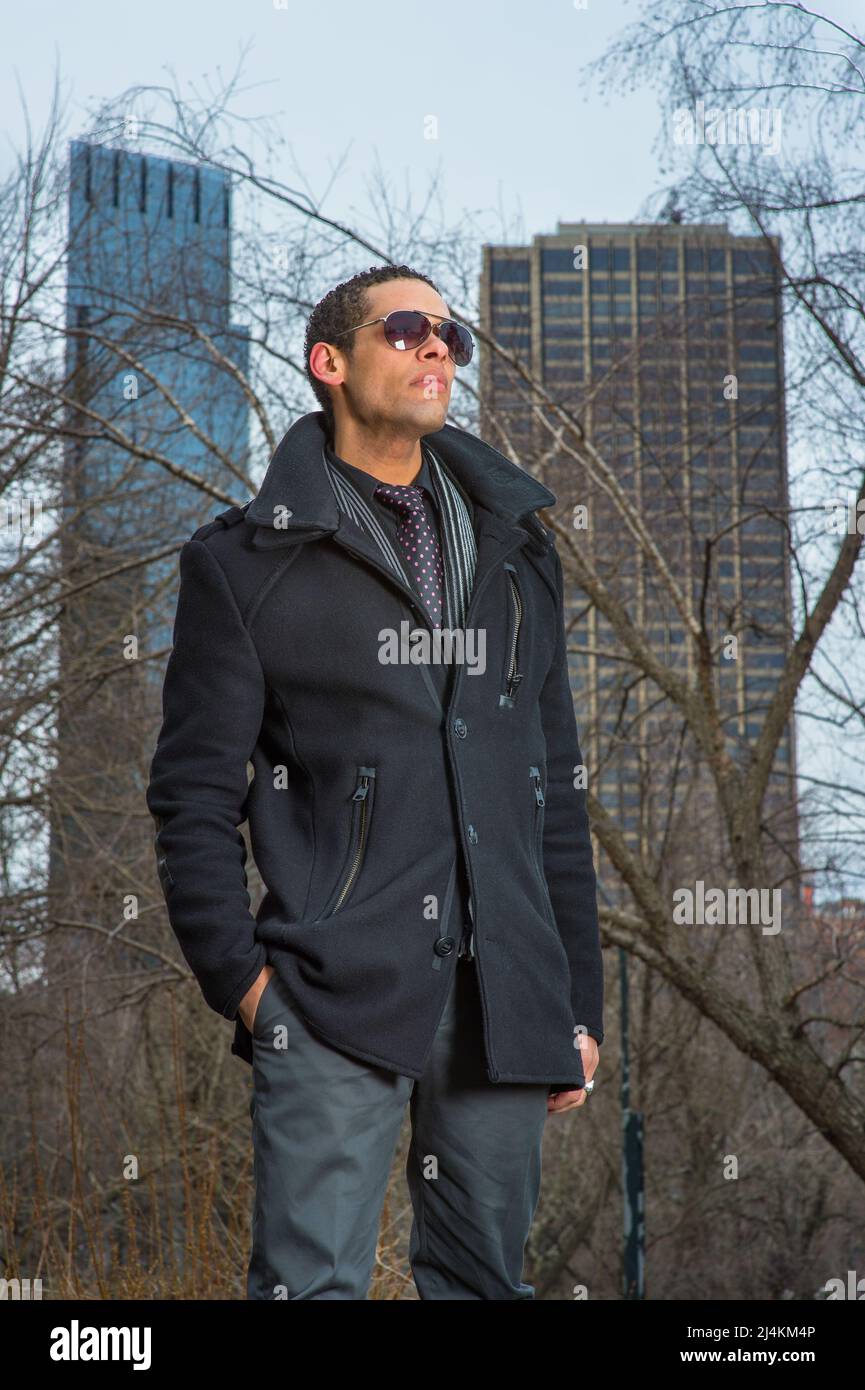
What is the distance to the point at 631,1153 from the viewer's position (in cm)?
1348

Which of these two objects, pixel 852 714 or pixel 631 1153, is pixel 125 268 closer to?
pixel 852 714

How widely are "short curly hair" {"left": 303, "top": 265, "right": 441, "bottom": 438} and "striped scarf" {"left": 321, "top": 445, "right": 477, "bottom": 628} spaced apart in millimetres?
118

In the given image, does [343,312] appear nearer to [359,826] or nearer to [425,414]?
[425,414]

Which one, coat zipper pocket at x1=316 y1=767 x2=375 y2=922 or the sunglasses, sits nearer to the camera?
coat zipper pocket at x1=316 y1=767 x2=375 y2=922

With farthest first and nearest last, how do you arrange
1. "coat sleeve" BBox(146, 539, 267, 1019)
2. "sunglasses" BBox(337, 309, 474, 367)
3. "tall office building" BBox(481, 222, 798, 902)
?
1. "tall office building" BBox(481, 222, 798, 902)
2. "sunglasses" BBox(337, 309, 474, 367)
3. "coat sleeve" BBox(146, 539, 267, 1019)

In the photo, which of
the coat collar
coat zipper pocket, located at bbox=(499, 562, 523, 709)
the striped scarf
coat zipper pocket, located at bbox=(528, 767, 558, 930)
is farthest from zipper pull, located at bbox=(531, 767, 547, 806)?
the coat collar

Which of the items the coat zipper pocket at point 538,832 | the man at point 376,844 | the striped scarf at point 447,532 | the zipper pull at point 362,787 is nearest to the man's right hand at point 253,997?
the man at point 376,844

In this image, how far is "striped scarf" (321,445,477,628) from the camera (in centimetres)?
221

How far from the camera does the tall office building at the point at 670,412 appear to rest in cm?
843

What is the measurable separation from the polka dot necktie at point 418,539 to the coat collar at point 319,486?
104 millimetres

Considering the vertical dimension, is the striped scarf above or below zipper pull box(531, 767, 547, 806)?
above

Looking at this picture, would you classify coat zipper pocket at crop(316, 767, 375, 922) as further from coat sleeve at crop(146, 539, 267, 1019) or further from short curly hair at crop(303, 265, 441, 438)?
short curly hair at crop(303, 265, 441, 438)

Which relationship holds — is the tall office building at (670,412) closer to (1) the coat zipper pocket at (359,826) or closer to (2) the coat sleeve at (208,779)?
(2) the coat sleeve at (208,779)

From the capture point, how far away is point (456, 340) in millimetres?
2318
